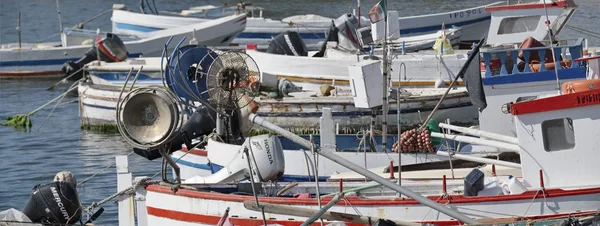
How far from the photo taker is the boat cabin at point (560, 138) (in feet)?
40.6

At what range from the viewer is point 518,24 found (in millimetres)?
19484

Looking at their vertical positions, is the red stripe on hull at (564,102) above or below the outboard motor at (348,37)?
below

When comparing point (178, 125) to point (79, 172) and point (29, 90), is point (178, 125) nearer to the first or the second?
point (79, 172)

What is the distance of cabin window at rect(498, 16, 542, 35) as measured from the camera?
19.4 meters

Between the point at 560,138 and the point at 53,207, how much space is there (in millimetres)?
5397

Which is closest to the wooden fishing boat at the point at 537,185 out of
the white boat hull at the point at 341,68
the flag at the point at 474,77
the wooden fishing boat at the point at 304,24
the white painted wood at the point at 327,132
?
the flag at the point at 474,77

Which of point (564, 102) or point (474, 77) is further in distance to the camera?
point (474, 77)

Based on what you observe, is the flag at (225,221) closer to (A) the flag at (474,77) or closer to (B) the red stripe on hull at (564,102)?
(B) the red stripe on hull at (564,102)

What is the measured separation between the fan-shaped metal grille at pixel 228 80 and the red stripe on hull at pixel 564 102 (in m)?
3.84

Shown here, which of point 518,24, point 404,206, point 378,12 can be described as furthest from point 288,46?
point 404,206

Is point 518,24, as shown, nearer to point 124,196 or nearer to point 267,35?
point 124,196

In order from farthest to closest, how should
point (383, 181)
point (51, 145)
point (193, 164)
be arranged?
point (51, 145) → point (193, 164) → point (383, 181)

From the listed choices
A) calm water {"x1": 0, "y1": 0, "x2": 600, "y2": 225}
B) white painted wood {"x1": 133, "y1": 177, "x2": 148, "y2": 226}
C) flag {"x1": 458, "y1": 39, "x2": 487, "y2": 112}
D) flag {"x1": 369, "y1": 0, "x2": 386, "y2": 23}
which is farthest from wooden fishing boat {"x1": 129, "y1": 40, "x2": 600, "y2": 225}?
flag {"x1": 369, "y1": 0, "x2": 386, "y2": 23}

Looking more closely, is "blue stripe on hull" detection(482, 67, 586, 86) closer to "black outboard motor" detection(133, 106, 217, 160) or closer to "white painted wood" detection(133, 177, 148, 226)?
"black outboard motor" detection(133, 106, 217, 160)
